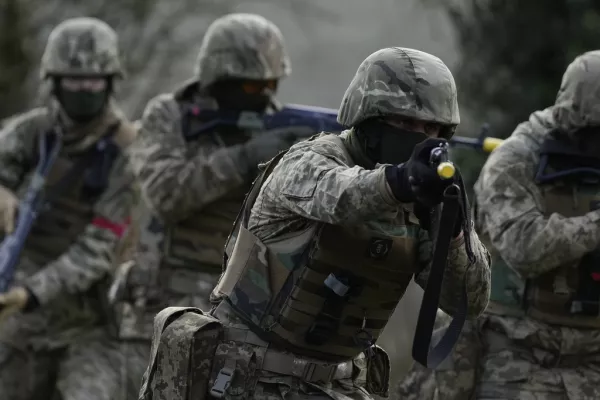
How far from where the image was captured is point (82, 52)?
10820 mm

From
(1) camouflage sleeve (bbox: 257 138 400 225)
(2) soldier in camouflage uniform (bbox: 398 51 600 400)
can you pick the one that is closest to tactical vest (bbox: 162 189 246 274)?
(2) soldier in camouflage uniform (bbox: 398 51 600 400)

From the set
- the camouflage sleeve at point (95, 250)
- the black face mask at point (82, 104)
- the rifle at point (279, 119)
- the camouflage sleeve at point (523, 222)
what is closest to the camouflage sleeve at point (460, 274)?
the camouflage sleeve at point (523, 222)

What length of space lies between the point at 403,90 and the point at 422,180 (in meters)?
0.74

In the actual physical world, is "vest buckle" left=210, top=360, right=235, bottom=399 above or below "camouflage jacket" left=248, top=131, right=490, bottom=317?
below

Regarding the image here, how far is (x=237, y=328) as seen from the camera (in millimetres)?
6371

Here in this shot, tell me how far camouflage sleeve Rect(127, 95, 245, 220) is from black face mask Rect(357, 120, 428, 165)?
3436 mm

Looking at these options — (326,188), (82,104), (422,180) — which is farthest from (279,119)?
(422,180)

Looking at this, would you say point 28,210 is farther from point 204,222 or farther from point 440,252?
point 440,252

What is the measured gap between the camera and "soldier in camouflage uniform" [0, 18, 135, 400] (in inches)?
400

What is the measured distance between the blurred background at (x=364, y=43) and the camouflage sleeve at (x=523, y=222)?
43.8 inches

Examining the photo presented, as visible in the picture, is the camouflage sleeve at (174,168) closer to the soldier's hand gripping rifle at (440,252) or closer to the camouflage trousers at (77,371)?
the camouflage trousers at (77,371)

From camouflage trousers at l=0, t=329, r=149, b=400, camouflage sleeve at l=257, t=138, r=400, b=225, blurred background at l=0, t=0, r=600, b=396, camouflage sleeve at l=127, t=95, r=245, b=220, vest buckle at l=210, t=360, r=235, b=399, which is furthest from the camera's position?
blurred background at l=0, t=0, r=600, b=396

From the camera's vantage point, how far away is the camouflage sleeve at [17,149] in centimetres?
1053

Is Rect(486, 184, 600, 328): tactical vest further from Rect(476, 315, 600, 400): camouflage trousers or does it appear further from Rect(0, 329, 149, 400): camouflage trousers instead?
Rect(0, 329, 149, 400): camouflage trousers
